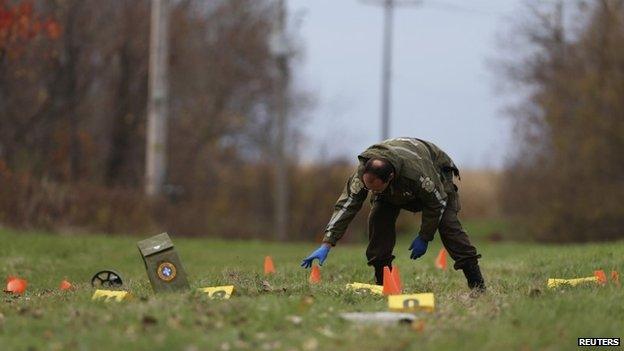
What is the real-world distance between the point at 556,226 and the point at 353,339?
29000mm

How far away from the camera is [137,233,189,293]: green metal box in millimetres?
9133

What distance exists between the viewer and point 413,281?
11.5 m

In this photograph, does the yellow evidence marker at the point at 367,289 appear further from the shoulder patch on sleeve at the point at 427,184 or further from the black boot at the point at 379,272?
the shoulder patch on sleeve at the point at 427,184

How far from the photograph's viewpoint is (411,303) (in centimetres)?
823

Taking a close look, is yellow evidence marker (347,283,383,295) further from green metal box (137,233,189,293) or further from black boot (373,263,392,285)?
green metal box (137,233,189,293)

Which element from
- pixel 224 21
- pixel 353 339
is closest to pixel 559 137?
pixel 224 21

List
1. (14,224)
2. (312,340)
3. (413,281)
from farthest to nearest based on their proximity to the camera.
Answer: (14,224)
(413,281)
(312,340)

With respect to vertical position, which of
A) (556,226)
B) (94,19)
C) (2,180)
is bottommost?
(556,226)

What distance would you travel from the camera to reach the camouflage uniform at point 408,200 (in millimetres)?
9195

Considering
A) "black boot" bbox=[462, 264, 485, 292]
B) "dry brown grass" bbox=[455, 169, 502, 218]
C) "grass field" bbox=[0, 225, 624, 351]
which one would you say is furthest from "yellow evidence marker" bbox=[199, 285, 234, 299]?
"dry brown grass" bbox=[455, 169, 502, 218]

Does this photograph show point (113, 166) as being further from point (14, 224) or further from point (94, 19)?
point (14, 224)

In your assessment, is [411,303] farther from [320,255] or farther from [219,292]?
[219,292]

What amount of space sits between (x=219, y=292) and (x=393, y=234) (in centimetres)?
198

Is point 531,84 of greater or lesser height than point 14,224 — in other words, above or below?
above
